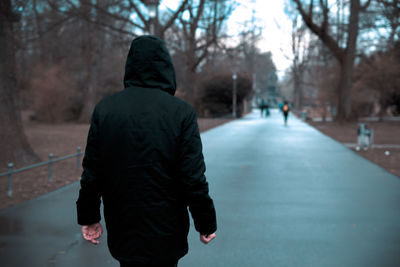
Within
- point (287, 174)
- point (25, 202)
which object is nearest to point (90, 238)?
point (25, 202)

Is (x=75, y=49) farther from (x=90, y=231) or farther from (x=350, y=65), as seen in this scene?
(x=90, y=231)

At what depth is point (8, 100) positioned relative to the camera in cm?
1069

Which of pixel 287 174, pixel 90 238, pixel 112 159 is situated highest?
pixel 112 159

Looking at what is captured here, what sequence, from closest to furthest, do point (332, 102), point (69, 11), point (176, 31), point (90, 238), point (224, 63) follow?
point (90, 238) → point (69, 11) → point (176, 31) → point (332, 102) → point (224, 63)

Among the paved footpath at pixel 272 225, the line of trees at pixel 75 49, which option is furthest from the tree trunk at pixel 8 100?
the paved footpath at pixel 272 225

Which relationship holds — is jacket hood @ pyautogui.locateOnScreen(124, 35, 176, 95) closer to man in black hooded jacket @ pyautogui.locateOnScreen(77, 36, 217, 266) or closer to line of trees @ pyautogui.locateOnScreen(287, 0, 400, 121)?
man in black hooded jacket @ pyautogui.locateOnScreen(77, 36, 217, 266)

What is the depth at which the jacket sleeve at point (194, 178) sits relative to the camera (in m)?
2.37

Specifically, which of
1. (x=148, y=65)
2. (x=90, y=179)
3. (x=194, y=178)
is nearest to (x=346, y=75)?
(x=148, y=65)

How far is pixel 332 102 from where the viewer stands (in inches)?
1294

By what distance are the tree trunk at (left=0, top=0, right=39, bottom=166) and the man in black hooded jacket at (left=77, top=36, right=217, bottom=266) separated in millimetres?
9046

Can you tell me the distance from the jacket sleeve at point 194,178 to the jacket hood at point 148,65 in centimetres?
29

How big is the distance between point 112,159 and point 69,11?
53.8 ft

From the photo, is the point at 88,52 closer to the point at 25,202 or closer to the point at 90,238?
the point at 25,202

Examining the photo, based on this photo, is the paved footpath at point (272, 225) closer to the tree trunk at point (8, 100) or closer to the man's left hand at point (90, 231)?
the man's left hand at point (90, 231)
